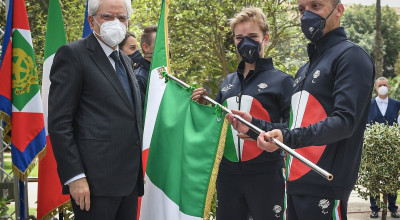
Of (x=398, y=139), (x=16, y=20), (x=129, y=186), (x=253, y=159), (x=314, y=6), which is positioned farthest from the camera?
(x=398, y=139)

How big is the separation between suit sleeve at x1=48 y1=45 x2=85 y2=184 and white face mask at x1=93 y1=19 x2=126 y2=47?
0.25 m

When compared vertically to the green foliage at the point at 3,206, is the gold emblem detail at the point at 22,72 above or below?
above

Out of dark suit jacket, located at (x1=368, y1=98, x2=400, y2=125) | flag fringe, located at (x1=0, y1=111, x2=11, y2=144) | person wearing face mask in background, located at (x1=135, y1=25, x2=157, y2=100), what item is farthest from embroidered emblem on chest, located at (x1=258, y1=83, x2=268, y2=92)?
dark suit jacket, located at (x1=368, y1=98, x2=400, y2=125)

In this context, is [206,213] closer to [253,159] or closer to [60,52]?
[253,159]

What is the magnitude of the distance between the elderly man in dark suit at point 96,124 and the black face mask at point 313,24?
3.64 ft

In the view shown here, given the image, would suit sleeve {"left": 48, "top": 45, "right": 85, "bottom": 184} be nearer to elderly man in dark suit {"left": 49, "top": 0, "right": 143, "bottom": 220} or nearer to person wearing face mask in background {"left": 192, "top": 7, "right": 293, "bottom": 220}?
elderly man in dark suit {"left": 49, "top": 0, "right": 143, "bottom": 220}

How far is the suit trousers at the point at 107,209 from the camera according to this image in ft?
9.94

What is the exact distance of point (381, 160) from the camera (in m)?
7.48

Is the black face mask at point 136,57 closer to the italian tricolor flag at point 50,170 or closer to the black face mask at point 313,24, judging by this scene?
the italian tricolor flag at point 50,170

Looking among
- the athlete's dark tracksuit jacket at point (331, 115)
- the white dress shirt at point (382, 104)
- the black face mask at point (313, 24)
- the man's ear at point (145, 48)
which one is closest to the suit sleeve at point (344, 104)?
the athlete's dark tracksuit jacket at point (331, 115)

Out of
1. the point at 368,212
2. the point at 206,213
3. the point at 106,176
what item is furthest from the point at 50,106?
the point at 368,212

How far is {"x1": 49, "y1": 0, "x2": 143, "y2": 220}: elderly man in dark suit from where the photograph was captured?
2957mm

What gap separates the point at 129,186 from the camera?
3.14 meters

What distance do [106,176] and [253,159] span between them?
40.2 inches
